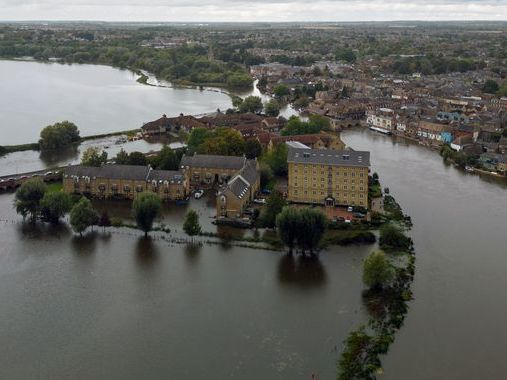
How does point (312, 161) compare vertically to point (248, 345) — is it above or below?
above

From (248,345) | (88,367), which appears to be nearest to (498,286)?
(248,345)

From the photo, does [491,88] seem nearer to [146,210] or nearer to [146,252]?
[146,210]

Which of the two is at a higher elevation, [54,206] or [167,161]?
[167,161]

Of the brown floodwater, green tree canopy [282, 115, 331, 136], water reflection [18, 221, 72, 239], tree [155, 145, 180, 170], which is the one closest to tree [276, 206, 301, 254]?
the brown floodwater

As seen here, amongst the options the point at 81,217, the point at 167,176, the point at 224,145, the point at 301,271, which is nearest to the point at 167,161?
the point at 167,176

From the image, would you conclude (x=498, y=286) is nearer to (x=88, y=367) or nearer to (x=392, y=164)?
(x=88, y=367)

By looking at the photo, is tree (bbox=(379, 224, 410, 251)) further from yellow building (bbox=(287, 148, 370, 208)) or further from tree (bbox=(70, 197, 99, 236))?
tree (bbox=(70, 197, 99, 236))

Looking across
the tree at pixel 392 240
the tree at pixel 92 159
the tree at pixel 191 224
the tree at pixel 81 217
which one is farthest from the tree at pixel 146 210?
the tree at pixel 392 240
